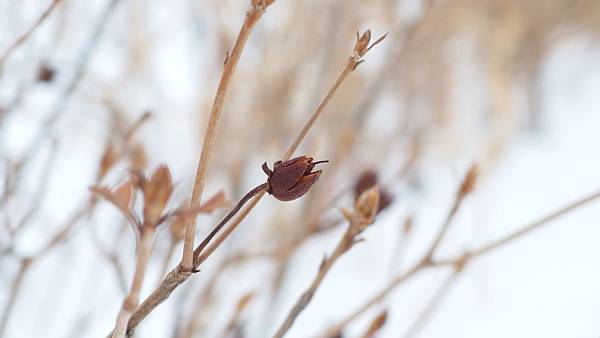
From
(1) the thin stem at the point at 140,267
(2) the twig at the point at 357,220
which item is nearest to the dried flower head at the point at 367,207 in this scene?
(2) the twig at the point at 357,220

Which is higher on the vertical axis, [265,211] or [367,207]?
[265,211]

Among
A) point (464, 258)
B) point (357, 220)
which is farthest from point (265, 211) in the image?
point (357, 220)

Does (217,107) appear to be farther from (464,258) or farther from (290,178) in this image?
(464,258)

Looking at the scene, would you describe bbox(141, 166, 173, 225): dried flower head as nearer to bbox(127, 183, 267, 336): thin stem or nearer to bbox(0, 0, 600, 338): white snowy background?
bbox(127, 183, 267, 336): thin stem

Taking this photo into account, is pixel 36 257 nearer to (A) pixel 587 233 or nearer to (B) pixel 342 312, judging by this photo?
(B) pixel 342 312

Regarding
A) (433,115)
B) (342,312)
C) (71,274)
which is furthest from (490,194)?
(71,274)

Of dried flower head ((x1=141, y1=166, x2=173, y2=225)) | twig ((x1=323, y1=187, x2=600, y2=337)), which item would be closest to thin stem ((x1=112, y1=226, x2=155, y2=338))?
dried flower head ((x1=141, y1=166, x2=173, y2=225))

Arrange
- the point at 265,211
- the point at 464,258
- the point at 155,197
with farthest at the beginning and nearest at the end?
the point at 265,211 < the point at 464,258 < the point at 155,197
